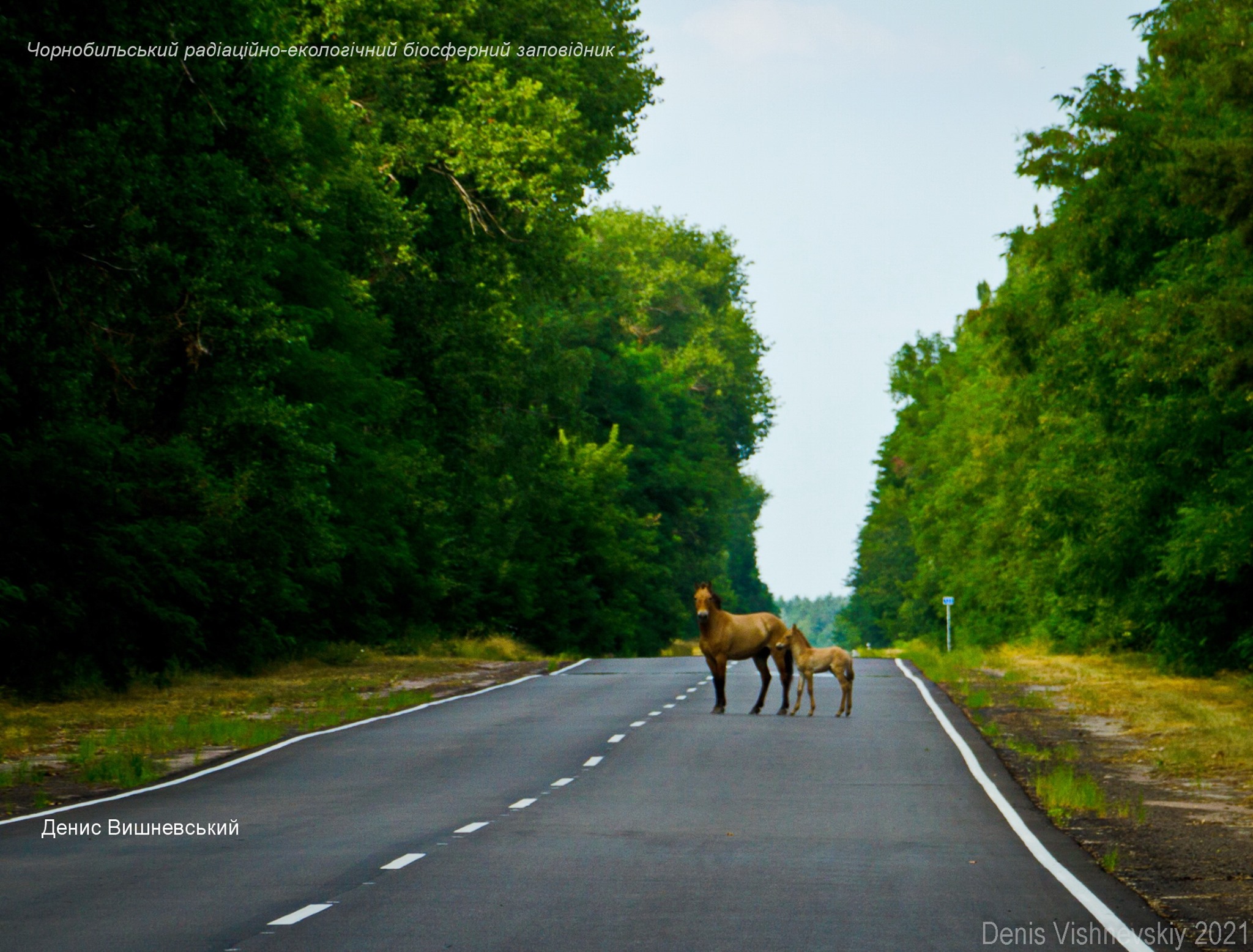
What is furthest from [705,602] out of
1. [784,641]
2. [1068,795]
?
[1068,795]

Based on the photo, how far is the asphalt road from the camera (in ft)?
31.3

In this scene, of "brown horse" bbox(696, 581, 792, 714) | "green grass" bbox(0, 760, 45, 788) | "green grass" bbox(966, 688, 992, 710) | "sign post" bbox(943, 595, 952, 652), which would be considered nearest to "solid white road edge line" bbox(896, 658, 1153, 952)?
"brown horse" bbox(696, 581, 792, 714)

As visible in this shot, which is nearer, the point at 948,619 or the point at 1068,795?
the point at 1068,795

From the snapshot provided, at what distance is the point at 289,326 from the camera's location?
108 ft

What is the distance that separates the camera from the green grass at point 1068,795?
1614 cm

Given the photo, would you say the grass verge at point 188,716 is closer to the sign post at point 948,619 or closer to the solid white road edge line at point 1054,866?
the solid white road edge line at point 1054,866

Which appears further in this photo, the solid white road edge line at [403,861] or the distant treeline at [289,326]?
the distant treeline at [289,326]

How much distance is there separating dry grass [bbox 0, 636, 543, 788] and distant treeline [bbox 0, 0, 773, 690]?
1000 mm

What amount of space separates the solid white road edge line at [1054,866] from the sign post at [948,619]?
5278 centimetres

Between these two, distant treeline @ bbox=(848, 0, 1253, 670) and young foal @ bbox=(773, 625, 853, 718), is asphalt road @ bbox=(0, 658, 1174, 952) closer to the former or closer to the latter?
young foal @ bbox=(773, 625, 853, 718)

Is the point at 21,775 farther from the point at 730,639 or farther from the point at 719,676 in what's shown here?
the point at 730,639

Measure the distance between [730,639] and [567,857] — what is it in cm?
1708

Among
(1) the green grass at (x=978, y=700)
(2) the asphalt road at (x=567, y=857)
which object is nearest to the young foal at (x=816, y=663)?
(1) the green grass at (x=978, y=700)

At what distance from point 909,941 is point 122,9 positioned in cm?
1656
